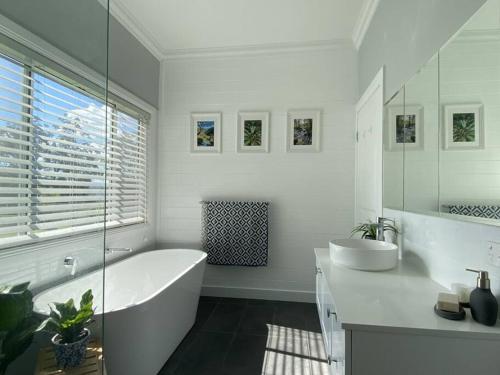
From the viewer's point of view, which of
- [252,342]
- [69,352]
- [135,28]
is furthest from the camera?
[135,28]

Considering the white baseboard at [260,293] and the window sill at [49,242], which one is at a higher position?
the window sill at [49,242]

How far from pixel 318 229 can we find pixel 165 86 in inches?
96.0

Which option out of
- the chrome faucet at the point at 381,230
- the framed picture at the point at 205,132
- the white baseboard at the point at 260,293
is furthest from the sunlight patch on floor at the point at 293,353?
the framed picture at the point at 205,132

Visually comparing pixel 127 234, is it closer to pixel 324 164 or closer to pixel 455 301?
pixel 324 164

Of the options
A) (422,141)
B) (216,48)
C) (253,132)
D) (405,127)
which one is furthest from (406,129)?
(216,48)

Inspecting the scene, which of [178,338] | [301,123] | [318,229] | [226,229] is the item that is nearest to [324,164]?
[301,123]

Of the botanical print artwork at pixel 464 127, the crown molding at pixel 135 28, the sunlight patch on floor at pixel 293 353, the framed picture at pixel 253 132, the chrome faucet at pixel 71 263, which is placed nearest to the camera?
the botanical print artwork at pixel 464 127

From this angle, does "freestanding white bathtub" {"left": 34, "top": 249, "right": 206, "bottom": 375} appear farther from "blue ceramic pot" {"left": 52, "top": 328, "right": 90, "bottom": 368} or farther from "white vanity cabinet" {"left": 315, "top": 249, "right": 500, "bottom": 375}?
"white vanity cabinet" {"left": 315, "top": 249, "right": 500, "bottom": 375}

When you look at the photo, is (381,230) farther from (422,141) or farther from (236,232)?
(236,232)

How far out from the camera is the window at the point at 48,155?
1.21 m

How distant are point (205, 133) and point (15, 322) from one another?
229cm

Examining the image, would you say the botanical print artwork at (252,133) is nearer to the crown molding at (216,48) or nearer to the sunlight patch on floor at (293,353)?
the crown molding at (216,48)

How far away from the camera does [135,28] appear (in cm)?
250

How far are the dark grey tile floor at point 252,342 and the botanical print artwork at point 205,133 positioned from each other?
70.6 inches
